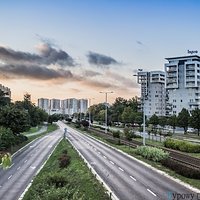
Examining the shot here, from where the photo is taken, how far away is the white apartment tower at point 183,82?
482 ft

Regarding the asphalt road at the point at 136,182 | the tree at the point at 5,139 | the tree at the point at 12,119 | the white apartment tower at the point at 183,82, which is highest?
the white apartment tower at the point at 183,82

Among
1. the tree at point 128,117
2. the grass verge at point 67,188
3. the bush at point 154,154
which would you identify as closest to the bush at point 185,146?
the bush at point 154,154

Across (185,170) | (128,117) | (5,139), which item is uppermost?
(128,117)

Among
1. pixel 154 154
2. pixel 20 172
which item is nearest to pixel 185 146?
pixel 154 154

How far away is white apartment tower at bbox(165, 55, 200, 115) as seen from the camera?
147000 millimetres

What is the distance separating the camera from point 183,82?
151 m

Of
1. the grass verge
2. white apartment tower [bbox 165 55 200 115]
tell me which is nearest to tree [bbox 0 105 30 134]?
the grass verge

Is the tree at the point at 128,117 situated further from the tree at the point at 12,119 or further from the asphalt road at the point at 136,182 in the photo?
the asphalt road at the point at 136,182

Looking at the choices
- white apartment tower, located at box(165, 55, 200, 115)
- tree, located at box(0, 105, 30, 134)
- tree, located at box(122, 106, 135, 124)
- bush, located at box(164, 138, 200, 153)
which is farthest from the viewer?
tree, located at box(122, 106, 135, 124)

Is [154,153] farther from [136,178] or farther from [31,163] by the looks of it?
[31,163]

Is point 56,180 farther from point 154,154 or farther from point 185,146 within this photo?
point 185,146

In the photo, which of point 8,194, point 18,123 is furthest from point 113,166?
point 18,123

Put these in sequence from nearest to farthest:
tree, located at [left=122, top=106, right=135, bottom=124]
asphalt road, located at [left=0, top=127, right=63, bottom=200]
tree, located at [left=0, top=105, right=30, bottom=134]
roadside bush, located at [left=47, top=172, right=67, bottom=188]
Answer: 1. roadside bush, located at [left=47, top=172, right=67, bottom=188]
2. asphalt road, located at [left=0, top=127, right=63, bottom=200]
3. tree, located at [left=0, top=105, right=30, bottom=134]
4. tree, located at [left=122, top=106, right=135, bottom=124]

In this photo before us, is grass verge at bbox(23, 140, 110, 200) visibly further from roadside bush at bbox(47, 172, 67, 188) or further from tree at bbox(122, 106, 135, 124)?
tree at bbox(122, 106, 135, 124)
